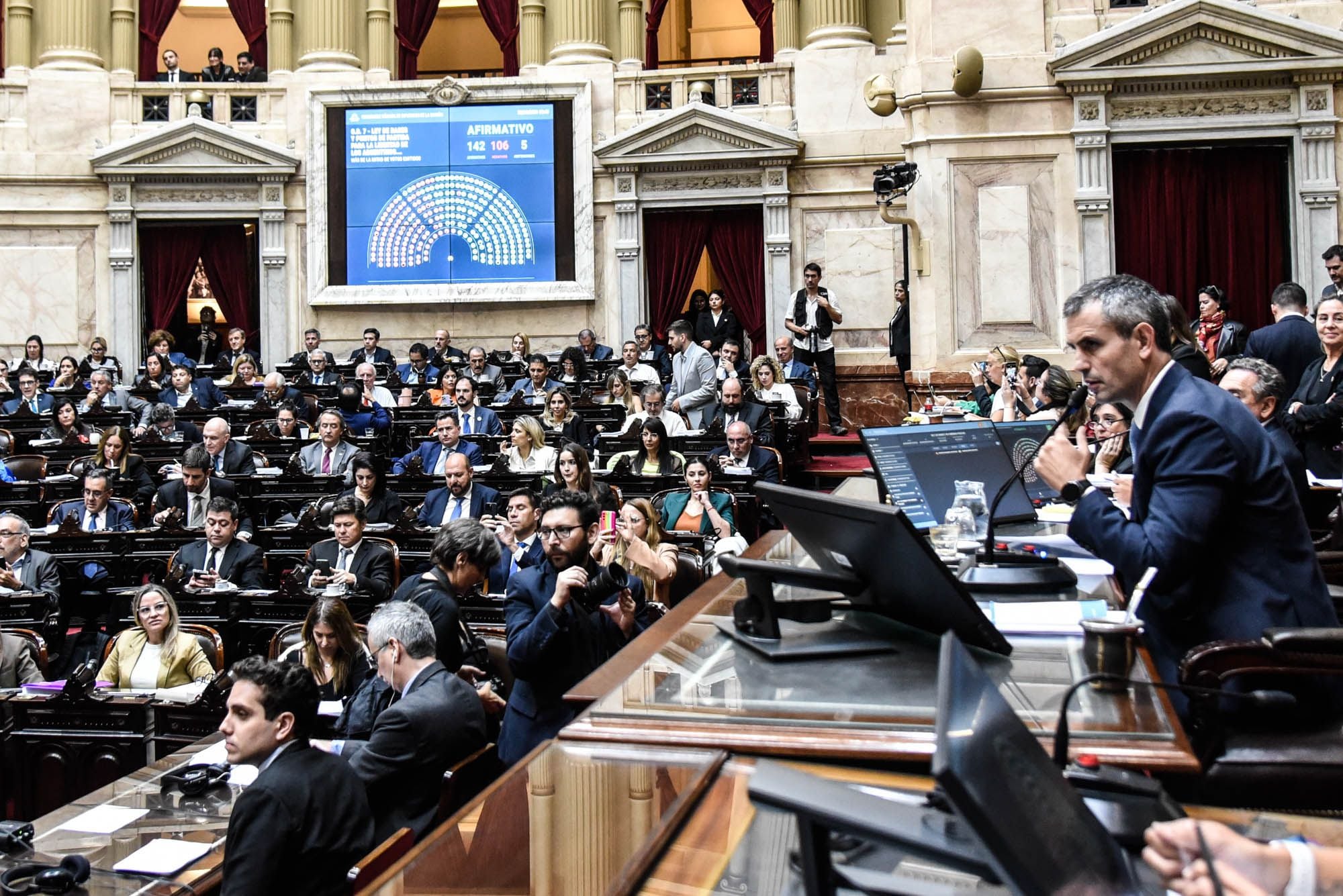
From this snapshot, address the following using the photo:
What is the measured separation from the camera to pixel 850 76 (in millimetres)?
14781

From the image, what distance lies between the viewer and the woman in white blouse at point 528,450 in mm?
8703

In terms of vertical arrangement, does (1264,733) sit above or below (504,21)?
below

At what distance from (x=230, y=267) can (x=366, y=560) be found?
11.2m

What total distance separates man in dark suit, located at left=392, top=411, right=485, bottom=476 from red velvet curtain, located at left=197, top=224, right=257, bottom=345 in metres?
8.16

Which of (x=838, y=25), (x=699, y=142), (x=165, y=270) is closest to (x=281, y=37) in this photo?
(x=165, y=270)

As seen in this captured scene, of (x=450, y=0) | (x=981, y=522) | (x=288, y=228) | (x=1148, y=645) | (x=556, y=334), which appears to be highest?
(x=450, y=0)

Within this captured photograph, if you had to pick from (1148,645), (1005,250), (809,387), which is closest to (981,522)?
(1148,645)

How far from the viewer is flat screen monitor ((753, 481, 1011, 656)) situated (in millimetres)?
1610

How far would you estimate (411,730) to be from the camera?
3.60 metres

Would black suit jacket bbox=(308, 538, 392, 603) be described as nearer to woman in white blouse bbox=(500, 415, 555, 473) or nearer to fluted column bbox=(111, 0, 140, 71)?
woman in white blouse bbox=(500, 415, 555, 473)

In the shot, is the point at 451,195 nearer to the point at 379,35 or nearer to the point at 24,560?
the point at 379,35

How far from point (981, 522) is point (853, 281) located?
12.1 meters

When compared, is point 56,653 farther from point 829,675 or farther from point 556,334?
point 556,334

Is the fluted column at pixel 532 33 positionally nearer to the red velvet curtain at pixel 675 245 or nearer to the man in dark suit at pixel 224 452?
the red velvet curtain at pixel 675 245
